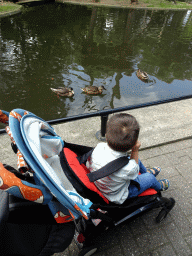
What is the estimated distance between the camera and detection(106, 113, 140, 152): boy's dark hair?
4.67 feet

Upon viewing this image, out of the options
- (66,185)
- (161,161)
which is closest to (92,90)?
(161,161)

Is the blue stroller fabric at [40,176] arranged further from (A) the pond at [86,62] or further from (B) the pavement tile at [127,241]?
(A) the pond at [86,62]

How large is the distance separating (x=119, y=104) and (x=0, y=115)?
4.72 m

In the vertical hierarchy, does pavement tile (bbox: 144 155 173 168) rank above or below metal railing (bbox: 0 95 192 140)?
below

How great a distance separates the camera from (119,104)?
5.84 metres

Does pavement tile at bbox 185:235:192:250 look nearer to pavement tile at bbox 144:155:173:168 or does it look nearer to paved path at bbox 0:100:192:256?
paved path at bbox 0:100:192:256

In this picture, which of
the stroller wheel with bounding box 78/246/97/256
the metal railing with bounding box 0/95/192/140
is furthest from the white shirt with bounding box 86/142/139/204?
the metal railing with bounding box 0/95/192/140

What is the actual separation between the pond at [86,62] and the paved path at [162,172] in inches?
96.8

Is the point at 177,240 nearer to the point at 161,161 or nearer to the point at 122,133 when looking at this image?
the point at 161,161

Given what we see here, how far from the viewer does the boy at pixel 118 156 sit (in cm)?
143

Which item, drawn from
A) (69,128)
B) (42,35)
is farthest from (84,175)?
(42,35)

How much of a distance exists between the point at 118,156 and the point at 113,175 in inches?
6.3

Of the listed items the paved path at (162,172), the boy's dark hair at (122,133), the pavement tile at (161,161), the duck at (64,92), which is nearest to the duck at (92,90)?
the duck at (64,92)

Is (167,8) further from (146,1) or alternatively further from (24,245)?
(24,245)
